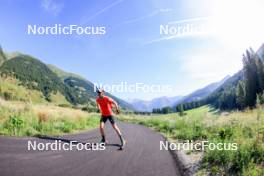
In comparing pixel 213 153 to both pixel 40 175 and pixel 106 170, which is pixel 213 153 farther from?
pixel 40 175

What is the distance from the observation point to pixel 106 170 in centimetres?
915

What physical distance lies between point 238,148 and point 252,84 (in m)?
77.3

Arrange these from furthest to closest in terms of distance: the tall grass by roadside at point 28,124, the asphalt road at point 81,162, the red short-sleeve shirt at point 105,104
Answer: the tall grass by roadside at point 28,124 → the red short-sleeve shirt at point 105,104 → the asphalt road at point 81,162

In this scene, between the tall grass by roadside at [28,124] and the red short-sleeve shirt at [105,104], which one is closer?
the red short-sleeve shirt at [105,104]

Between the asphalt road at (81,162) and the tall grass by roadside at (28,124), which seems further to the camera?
the tall grass by roadside at (28,124)

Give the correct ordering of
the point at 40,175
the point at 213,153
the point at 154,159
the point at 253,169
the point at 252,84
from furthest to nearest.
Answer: the point at 252,84, the point at 154,159, the point at 213,153, the point at 253,169, the point at 40,175

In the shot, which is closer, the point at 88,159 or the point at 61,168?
the point at 61,168

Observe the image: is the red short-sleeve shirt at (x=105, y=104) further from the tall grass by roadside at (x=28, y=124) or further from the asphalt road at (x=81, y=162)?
the tall grass by roadside at (x=28, y=124)

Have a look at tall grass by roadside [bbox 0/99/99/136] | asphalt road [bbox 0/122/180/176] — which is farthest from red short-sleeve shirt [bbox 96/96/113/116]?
tall grass by roadside [bbox 0/99/99/136]

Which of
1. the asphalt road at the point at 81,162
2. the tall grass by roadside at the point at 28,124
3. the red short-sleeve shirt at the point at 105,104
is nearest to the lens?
the asphalt road at the point at 81,162

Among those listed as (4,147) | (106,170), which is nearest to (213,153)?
(106,170)

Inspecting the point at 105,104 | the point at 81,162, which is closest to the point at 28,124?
the point at 105,104

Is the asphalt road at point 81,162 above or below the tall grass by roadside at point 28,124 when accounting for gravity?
below

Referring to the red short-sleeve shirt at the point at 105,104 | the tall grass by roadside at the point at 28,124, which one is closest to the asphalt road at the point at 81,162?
the red short-sleeve shirt at the point at 105,104
